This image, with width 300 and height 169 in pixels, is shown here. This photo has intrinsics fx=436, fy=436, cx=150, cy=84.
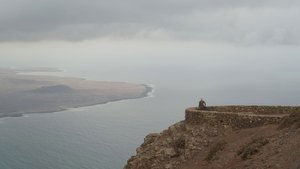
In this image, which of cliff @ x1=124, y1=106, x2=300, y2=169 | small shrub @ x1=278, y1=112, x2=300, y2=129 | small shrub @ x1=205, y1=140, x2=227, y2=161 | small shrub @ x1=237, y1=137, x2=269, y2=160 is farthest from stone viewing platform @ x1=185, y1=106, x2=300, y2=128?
small shrub @ x1=237, y1=137, x2=269, y2=160

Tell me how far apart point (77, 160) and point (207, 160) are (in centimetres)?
12405

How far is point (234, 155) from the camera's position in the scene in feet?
93.4

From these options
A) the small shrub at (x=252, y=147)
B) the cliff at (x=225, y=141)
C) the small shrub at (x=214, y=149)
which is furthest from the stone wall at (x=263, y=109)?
the small shrub at (x=252, y=147)

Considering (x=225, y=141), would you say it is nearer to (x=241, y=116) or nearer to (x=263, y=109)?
(x=241, y=116)

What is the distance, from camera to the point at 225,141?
3136 centimetres

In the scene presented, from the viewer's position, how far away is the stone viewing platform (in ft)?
107

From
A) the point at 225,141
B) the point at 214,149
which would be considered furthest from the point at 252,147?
the point at 225,141

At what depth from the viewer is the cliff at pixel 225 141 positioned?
2634 cm

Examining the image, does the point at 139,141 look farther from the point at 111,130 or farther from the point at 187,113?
the point at 187,113

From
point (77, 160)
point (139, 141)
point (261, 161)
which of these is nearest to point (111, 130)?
point (139, 141)

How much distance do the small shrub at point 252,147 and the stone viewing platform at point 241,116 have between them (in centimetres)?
457

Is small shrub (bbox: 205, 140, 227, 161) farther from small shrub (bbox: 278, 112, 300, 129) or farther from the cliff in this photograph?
small shrub (bbox: 278, 112, 300, 129)

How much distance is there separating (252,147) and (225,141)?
4444mm

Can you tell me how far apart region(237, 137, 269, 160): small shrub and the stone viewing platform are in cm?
457
